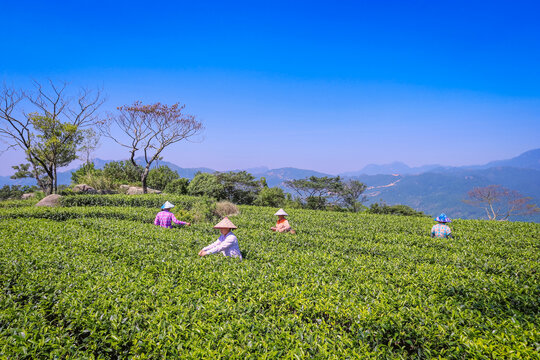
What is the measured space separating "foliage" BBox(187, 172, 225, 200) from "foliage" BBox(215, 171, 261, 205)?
2.06 meters

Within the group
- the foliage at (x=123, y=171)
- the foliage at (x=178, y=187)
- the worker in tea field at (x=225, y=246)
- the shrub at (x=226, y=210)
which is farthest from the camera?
the foliage at (x=123, y=171)

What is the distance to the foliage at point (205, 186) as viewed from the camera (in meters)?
26.0

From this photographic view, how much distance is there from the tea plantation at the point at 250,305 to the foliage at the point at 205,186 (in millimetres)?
18030

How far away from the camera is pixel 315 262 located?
664cm

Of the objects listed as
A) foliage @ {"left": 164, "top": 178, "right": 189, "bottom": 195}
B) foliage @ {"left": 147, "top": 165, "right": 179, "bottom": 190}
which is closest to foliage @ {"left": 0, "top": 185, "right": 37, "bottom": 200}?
foliage @ {"left": 147, "top": 165, "right": 179, "bottom": 190}

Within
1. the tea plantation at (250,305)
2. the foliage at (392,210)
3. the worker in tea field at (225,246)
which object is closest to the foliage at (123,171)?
the tea plantation at (250,305)

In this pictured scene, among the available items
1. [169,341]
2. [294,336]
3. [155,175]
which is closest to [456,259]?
[294,336]

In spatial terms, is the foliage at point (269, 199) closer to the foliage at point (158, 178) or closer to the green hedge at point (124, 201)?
the green hedge at point (124, 201)

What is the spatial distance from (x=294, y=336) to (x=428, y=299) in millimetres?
2623

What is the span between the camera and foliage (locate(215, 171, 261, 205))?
29812 millimetres

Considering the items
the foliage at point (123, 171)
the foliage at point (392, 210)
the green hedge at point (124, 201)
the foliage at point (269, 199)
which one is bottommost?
the foliage at point (392, 210)

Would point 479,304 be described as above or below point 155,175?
below

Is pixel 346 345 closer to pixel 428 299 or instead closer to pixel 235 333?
pixel 235 333

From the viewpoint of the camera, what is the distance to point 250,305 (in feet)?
14.2
